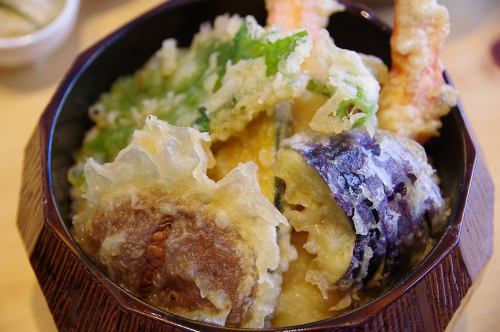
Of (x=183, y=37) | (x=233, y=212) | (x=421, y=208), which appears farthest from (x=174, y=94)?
A: (x=421, y=208)

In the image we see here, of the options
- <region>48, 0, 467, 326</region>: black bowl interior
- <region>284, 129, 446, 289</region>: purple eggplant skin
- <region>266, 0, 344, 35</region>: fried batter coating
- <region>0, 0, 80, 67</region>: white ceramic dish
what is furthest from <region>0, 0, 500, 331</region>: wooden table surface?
<region>266, 0, 344, 35</region>: fried batter coating

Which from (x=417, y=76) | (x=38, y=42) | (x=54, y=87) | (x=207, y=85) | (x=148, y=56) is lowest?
(x=54, y=87)

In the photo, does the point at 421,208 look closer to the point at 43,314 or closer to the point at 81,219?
the point at 81,219

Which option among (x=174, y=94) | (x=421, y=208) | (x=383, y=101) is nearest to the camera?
(x=421, y=208)

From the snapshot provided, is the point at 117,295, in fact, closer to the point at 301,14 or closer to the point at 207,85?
the point at 207,85

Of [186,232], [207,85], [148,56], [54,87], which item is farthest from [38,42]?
[186,232]

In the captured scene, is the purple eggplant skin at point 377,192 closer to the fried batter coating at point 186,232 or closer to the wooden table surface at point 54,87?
the fried batter coating at point 186,232

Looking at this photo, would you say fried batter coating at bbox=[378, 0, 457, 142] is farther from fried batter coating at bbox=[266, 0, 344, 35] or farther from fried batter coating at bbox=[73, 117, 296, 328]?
fried batter coating at bbox=[73, 117, 296, 328]
